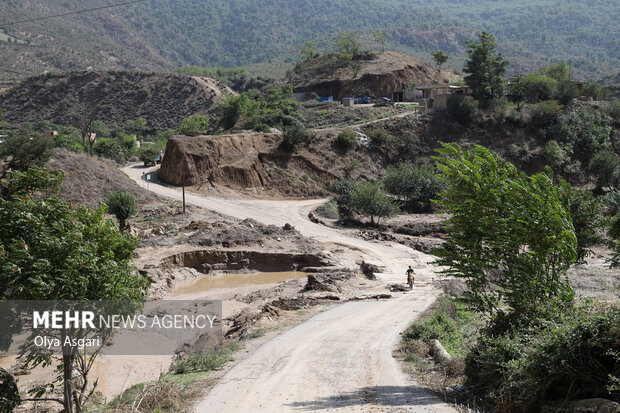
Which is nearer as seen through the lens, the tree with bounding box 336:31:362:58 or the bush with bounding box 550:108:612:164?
the bush with bounding box 550:108:612:164

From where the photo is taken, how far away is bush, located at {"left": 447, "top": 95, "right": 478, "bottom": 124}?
6569 centimetres

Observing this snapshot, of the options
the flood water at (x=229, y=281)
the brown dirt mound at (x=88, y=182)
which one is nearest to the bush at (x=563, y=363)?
the flood water at (x=229, y=281)

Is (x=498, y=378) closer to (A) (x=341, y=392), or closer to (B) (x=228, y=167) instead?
(A) (x=341, y=392)

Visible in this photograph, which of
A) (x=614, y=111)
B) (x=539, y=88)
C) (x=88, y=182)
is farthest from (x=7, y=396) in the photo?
(x=614, y=111)

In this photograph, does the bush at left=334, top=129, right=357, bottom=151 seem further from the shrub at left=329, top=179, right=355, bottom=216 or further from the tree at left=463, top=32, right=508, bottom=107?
the tree at left=463, top=32, right=508, bottom=107

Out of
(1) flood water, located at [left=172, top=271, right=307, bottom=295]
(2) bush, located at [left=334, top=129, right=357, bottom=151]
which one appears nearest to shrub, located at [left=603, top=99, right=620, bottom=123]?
(2) bush, located at [left=334, top=129, right=357, bottom=151]

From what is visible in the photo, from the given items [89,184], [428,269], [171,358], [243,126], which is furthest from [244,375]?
[243,126]

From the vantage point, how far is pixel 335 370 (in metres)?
12.8

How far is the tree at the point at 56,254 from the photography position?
7.87m

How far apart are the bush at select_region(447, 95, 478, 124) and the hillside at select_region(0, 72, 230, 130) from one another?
166ft

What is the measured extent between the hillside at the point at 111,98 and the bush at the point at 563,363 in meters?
95.4

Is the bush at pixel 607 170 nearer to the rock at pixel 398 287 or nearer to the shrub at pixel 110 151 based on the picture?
the rock at pixel 398 287

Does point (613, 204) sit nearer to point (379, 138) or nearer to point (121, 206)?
point (379, 138)

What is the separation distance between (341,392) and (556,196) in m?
6.34
